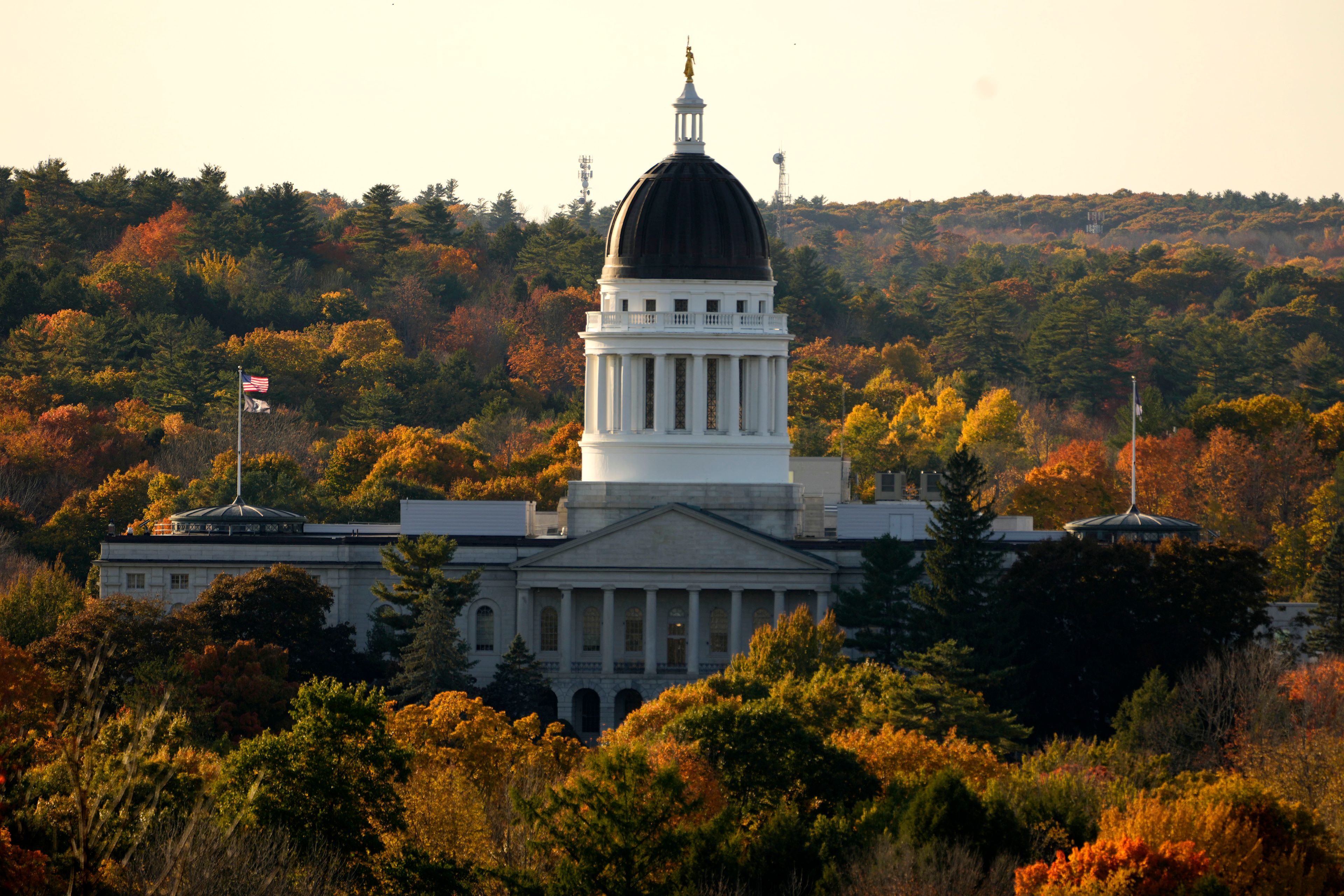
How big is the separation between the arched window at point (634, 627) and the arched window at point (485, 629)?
18.2ft

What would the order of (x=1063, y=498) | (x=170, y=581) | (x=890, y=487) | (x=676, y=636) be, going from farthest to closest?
1. (x=1063, y=498)
2. (x=890, y=487)
3. (x=676, y=636)
4. (x=170, y=581)

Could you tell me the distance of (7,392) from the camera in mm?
173750

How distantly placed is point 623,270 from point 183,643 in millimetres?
32329

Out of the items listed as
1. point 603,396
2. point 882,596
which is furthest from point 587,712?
point 603,396

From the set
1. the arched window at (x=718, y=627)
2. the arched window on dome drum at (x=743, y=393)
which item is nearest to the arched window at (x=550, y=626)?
the arched window at (x=718, y=627)

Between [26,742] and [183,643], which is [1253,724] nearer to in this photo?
[183,643]

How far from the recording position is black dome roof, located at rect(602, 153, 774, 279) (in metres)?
121

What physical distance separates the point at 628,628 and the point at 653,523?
15.5 ft

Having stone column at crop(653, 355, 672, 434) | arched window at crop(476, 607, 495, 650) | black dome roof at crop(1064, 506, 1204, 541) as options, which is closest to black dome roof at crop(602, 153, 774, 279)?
stone column at crop(653, 355, 672, 434)

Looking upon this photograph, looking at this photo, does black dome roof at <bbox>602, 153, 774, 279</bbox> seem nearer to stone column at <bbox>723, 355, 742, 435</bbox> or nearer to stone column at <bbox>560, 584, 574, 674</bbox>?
stone column at <bbox>723, 355, 742, 435</bbox>

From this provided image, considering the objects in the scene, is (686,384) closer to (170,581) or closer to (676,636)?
(676,636)

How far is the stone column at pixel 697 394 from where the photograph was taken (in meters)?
121

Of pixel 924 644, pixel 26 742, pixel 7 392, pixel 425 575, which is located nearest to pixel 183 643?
pixel 425 575

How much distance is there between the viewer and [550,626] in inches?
4493
